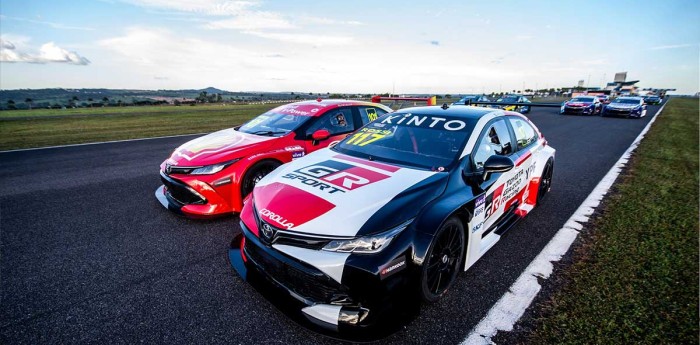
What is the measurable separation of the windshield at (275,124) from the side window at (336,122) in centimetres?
21

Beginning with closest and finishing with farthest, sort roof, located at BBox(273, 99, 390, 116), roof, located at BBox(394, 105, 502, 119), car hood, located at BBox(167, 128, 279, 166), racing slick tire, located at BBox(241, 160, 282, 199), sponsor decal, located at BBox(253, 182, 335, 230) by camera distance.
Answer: sponsor decal, located at BBox(253, 182, 335, 230)
roof, located at BBox(394, 105, 502, 119)
car hood, located at BBox(167, 128, 279, 166)
racing slick tire, located at BBox(241, 160, 282, 199)
roof, located at BBox(273, 99, 390, 116)

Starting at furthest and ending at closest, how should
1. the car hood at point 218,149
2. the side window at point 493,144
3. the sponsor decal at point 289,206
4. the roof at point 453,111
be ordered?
the car hood at point 218,149 → the roof at point 453,111 → the side window at point 493,144 → the sponsor decal at point 289,206

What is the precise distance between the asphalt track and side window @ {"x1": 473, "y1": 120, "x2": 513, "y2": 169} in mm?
1022

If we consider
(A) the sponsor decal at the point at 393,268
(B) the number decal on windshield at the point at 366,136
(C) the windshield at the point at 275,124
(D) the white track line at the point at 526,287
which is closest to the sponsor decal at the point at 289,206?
(A) the sponsor decal at the point at 393,268

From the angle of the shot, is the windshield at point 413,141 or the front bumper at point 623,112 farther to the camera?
the front bumper at point 623,112

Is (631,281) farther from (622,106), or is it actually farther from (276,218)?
(622,106)

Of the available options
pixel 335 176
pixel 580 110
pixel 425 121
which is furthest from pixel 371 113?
pixel 580 110

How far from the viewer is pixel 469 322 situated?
7.63 ft

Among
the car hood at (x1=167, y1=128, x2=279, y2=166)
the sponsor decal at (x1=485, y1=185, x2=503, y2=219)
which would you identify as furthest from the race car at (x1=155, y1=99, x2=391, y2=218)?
the sponsor decal at (x1=485, y1=185, x2=503, y2=219)

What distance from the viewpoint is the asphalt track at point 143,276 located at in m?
2.24

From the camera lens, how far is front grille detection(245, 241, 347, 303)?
79.7 inches

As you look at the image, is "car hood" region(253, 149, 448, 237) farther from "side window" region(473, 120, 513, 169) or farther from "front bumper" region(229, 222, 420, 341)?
"side window" region(473, 120, 513, 169)

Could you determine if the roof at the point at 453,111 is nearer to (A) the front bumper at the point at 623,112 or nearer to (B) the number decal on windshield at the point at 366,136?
(B) the number decal on windshield at the point at 366,136

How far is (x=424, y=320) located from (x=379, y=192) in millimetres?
1020
